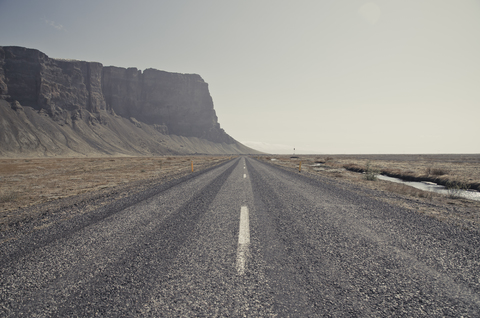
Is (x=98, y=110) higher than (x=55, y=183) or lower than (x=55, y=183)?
higher

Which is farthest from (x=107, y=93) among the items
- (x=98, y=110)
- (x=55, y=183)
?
(x=55, y=183)

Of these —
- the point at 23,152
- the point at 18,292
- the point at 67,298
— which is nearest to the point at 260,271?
the point at 67,298

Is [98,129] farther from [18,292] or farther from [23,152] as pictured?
[18,292]

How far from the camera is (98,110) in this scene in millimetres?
120750

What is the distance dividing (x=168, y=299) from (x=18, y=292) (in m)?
1.94

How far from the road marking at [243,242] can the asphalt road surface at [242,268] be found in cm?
2

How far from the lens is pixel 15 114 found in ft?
282

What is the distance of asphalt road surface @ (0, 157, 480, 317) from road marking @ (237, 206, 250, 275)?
0.02 metres

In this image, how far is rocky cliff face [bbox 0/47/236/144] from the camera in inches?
3819

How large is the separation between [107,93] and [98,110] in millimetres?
29119

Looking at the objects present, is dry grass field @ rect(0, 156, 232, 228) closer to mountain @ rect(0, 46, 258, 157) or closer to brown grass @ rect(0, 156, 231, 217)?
brown grass @ rect(0, 156, 231, 217)

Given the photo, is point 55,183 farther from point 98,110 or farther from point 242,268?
point 98,110

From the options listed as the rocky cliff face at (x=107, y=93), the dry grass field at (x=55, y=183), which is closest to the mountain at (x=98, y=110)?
the rocky cliff face at (x=107, y=93)

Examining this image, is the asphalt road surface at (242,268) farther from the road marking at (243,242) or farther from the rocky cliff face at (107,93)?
the rocky cliff face at (107,93)
